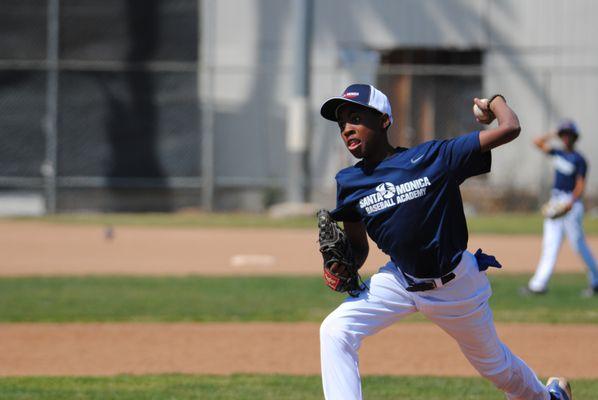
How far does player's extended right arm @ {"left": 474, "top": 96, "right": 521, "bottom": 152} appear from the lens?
5.02 metres

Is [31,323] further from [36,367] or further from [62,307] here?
[36,367]

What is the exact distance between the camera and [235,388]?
720 cm

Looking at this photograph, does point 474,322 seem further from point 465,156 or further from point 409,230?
point 465,156

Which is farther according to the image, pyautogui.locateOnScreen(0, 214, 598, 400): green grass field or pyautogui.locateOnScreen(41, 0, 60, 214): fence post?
pyautogui.locateOnScreen(41, 0, 60, 214): fence post

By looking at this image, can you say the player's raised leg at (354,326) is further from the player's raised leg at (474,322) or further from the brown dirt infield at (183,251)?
the brown dirt infield at (183,251)

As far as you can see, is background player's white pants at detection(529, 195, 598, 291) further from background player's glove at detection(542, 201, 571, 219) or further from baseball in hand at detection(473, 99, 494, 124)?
baseball in hand at detection(473, 99, 494, 124)

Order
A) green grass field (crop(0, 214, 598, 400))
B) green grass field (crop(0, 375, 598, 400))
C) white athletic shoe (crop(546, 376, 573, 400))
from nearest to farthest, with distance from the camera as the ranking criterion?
white athletic shoe (crop(546, 376, 573, 400)) → green grass field (crop(0, 375, 598, 400)) → green grass field (crop(0, 214, 598, 400))

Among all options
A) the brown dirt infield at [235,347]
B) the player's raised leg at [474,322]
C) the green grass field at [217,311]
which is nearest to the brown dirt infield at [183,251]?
the brown dirt infield at [235,347]

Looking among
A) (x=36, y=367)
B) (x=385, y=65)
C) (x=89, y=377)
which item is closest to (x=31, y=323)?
(x=36, y=367)

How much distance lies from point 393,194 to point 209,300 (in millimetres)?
7008

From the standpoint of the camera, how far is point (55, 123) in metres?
22.4

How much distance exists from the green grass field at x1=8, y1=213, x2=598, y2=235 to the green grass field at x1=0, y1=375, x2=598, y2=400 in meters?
11.5

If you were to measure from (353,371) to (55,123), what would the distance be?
18.4 m

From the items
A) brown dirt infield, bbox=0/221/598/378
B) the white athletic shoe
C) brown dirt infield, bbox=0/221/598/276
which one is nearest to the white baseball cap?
the white athletic shoe
